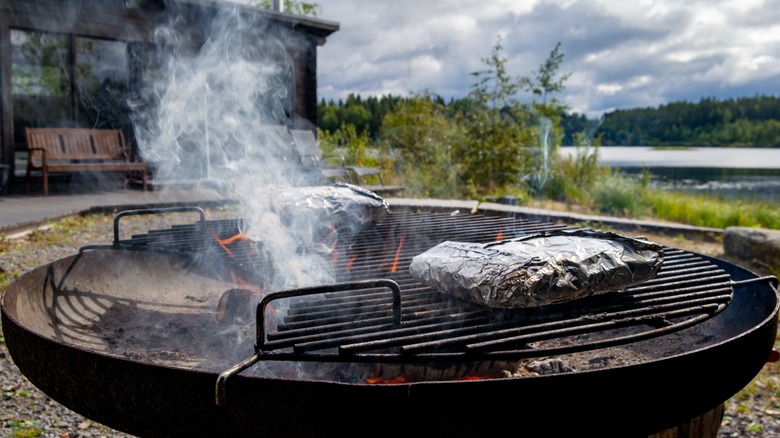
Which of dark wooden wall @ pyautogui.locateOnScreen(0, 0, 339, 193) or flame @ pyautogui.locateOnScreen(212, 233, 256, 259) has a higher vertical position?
dark wooden wall @ pyautogui.locateOnScreen(0, 0, 339, 193)

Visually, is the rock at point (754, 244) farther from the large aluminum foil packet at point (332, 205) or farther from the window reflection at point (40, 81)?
the window reflection at point (40, 81)

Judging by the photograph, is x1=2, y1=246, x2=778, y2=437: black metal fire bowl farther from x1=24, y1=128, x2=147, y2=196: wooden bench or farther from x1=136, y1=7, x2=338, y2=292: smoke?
x1=24, y1=128, x2=147, y2=196: wooden bench

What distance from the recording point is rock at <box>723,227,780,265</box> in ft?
17.6

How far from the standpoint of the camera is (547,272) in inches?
65.2

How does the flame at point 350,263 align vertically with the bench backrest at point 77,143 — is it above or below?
below

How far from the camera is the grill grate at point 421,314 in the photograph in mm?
1348

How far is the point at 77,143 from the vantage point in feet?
30.4

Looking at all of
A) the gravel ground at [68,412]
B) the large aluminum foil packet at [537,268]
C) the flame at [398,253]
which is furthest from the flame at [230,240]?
the gravel ground at [68,412]

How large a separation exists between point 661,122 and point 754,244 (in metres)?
13.9

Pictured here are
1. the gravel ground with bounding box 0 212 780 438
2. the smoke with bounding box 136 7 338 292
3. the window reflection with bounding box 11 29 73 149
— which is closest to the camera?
the gravel ground with bounding box 0 212 780 438

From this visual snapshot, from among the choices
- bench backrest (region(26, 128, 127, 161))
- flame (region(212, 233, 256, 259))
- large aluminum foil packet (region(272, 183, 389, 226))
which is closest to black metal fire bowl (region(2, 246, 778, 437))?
flame (region(212, 233, 256, 259))

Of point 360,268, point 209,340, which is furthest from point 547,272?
point 209,340

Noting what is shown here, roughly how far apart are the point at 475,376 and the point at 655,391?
0.56 metres

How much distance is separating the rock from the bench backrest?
349 inches
